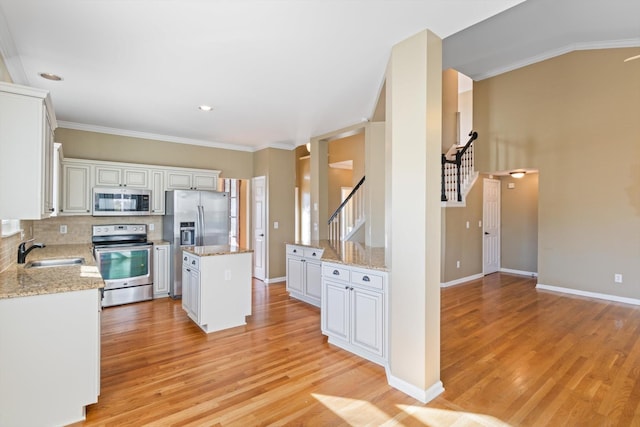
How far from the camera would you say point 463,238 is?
6238 mm

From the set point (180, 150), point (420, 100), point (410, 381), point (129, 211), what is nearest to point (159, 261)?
point (129, 211)

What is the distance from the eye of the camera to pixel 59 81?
329cm

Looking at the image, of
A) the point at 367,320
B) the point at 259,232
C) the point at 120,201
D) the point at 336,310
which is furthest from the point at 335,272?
the point at 120,201

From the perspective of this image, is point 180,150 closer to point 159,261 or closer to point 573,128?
point 159,261

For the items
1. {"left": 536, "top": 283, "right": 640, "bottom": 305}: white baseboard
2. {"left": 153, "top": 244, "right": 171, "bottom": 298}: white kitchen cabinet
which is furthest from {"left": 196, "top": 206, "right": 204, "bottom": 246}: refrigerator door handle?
{"left": 536, "top": 283, "right": 640, "bottom": 305}: white baseboard

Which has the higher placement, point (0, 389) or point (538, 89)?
point (538, 89)

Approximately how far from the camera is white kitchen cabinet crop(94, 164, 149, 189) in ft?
15.8

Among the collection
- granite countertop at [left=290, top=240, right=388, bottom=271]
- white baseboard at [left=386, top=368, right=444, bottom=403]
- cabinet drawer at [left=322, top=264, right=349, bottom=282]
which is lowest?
white baseboard at [left=386, top=368, right=444, bottom=403]

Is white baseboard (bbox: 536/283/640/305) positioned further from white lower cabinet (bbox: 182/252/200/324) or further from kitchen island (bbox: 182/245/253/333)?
white lower cabinet (bbox: 182/252/200/324)

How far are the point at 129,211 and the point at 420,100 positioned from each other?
4.64 meters

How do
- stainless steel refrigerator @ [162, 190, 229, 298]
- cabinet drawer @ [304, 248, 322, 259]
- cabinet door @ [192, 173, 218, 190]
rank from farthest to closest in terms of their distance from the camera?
cabinet door @ [192, 173, 218, 190] < stainless steel refrigerator @ [162, 190, 229, 298] < cabinet drawer @ [304, 248, 322, 259]

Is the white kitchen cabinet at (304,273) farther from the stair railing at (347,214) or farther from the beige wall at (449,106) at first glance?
the beige wall at (449,106)

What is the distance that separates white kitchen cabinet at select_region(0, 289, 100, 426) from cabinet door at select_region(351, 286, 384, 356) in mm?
2064

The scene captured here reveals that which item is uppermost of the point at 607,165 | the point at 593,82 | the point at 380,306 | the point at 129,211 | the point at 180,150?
the point at 593,82
